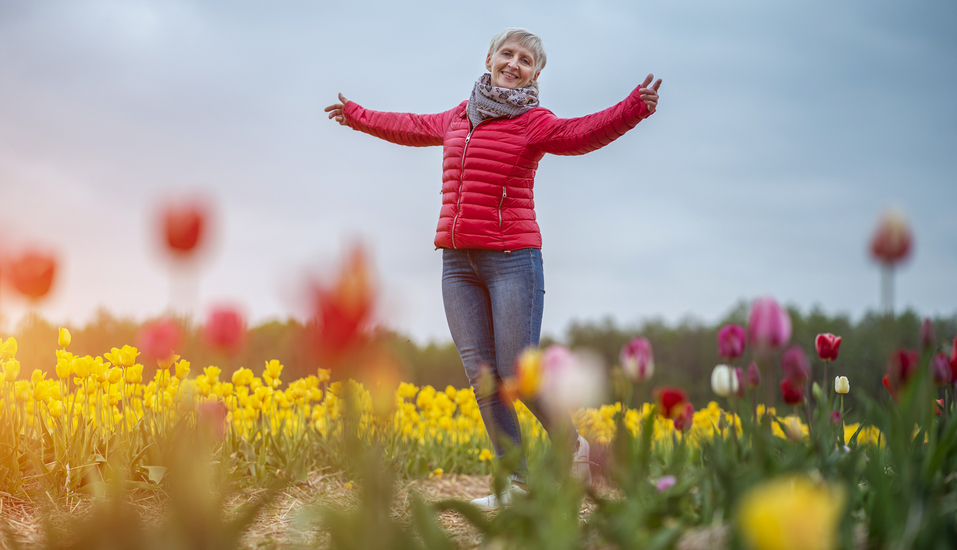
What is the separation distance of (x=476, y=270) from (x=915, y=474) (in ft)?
6.33

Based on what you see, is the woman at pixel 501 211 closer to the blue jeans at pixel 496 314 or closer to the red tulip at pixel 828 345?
the blue jeans at pixel 496 314

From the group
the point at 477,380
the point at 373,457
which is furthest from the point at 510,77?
the point at 373,457

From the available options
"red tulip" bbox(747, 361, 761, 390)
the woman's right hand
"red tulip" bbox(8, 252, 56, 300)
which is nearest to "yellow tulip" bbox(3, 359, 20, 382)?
"red tulip" bbox(8, 252, 56, 300)

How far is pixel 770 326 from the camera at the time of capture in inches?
59.4

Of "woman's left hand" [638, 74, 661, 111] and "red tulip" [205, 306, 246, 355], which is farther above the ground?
"woman's left hand" [638, 74, 661, 111]

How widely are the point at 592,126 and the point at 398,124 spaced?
1138 mm

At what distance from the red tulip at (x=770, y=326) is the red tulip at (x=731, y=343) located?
210mm

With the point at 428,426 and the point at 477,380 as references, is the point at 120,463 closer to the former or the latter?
the point at 477,380

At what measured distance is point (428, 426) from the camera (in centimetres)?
502

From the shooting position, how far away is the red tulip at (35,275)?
2453mm

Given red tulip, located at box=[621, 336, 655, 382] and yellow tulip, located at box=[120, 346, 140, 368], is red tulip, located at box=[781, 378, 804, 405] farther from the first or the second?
yellow tulip, located at box=[120, 346, 140, 368]

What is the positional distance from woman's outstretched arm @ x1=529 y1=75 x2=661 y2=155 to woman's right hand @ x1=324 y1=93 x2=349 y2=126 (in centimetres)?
119

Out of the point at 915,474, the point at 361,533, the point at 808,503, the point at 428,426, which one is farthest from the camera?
the point at 428,426

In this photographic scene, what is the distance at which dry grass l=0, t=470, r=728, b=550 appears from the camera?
1.82m
